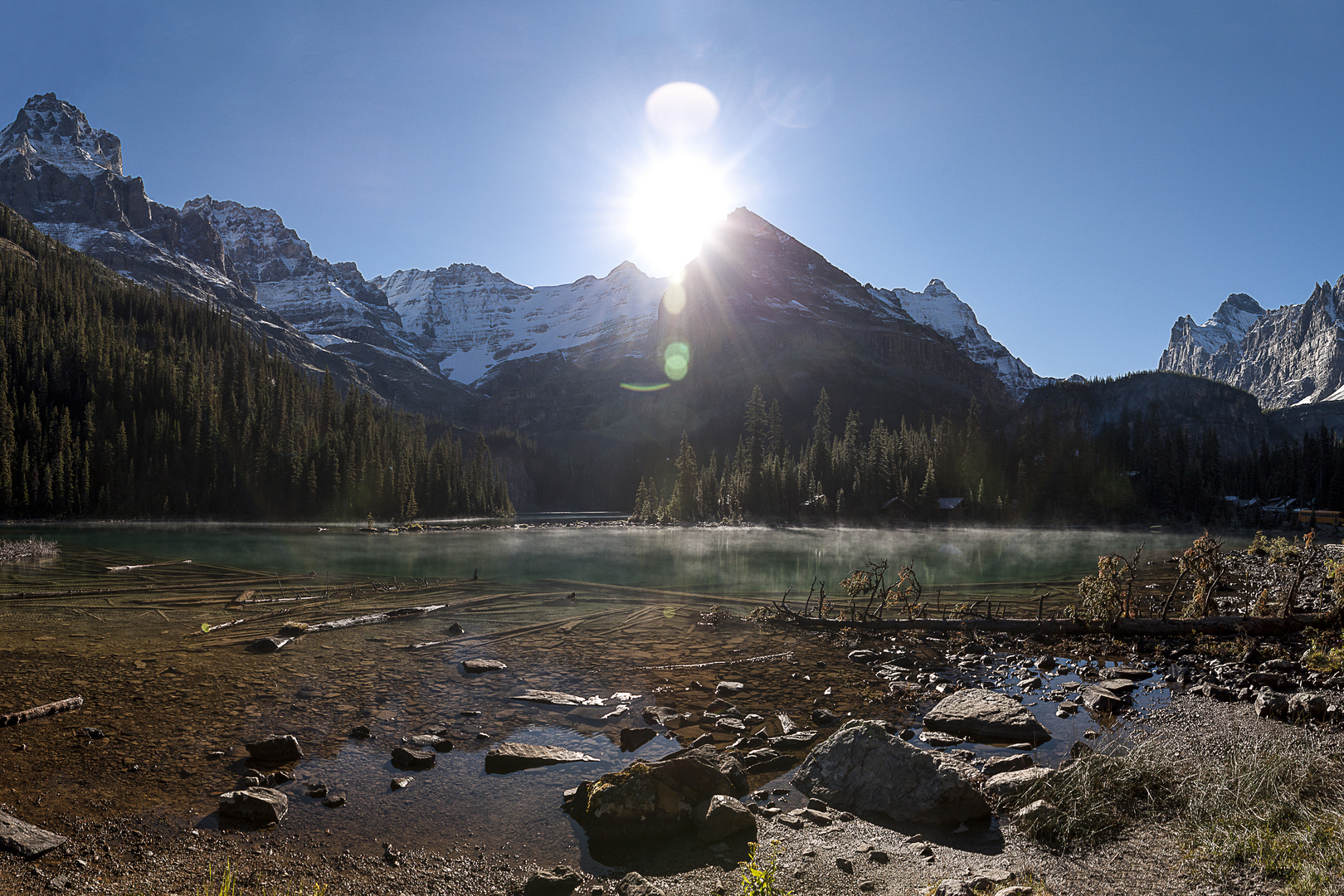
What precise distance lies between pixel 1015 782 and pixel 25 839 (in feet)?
48.1

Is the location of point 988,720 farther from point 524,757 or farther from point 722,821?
point 524,757

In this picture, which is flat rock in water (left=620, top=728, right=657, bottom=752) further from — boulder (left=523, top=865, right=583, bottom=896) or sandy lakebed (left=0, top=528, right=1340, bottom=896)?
boulder (left=523, top=865, right=583, bottom=896)

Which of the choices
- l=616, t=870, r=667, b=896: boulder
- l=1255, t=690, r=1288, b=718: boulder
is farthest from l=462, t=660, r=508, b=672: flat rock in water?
l=1255, t=690, r=1288, b=718: boulder

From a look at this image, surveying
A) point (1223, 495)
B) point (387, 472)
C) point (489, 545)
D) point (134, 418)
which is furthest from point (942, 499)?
point (134, 418)

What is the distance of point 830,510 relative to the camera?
5463 inches

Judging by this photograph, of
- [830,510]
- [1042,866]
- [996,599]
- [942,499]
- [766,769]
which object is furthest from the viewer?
[830,510]

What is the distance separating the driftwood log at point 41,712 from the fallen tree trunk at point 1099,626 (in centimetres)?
2199

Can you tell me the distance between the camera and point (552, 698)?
16.6 meters

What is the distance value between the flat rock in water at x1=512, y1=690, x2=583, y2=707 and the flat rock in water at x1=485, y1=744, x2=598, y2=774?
3018mm

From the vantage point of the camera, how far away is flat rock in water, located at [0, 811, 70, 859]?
8.35m

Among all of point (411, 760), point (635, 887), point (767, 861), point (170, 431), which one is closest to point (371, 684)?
point (411, 760)

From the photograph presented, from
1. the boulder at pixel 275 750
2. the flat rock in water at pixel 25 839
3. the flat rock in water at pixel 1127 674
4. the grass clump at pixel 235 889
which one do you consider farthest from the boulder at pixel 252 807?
the flat rock in water at pixel 1127 674

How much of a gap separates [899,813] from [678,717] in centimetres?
614

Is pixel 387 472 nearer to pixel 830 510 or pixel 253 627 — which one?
pixel 830 510
